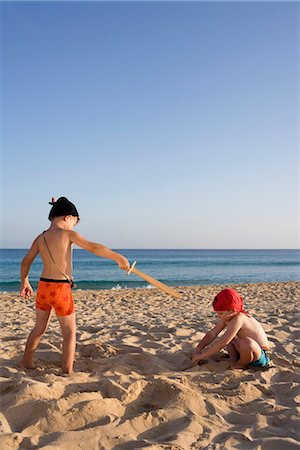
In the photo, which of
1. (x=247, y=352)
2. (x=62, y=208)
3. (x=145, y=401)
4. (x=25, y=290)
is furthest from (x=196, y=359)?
(x=62, y=208)

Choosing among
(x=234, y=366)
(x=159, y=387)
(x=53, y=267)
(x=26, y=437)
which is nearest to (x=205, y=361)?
(x=234, y=366)

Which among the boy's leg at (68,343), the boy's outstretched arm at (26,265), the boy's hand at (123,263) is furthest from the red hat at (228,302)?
the boy's outstretched arm at (26,265)

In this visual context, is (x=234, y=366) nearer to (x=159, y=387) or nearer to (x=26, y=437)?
(x=159, y=387)

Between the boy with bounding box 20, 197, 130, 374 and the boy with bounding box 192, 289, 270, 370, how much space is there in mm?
1060

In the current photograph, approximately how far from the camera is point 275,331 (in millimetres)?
5469

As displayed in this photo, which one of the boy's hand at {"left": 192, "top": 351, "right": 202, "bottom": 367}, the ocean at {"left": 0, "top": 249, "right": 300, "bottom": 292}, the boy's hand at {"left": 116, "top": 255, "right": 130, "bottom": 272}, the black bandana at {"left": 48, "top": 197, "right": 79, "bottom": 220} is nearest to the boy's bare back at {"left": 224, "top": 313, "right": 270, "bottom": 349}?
the boy's hand at {"left": 192, "top": 351, "right": 202, "bottom": 367}

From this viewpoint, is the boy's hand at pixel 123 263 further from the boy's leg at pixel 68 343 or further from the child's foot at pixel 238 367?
the child's foot at pixel 238 367

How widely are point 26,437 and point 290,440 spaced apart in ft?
5.14

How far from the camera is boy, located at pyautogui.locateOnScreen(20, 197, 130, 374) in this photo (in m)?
3.68

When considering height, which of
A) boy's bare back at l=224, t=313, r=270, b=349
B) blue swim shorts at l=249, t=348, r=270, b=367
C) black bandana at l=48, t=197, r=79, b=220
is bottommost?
blue swim shorts at l=249, t=348, r=270, b=367

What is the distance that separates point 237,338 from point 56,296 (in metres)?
1.79

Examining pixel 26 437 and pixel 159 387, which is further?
pixel 159 387

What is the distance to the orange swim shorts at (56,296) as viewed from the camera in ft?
12.1

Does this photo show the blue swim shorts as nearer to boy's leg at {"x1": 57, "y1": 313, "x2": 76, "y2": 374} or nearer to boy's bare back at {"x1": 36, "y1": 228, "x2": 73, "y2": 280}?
boy's leg at {"x1": 57, "y1": 313, "x2": 76, "y2": 374}
